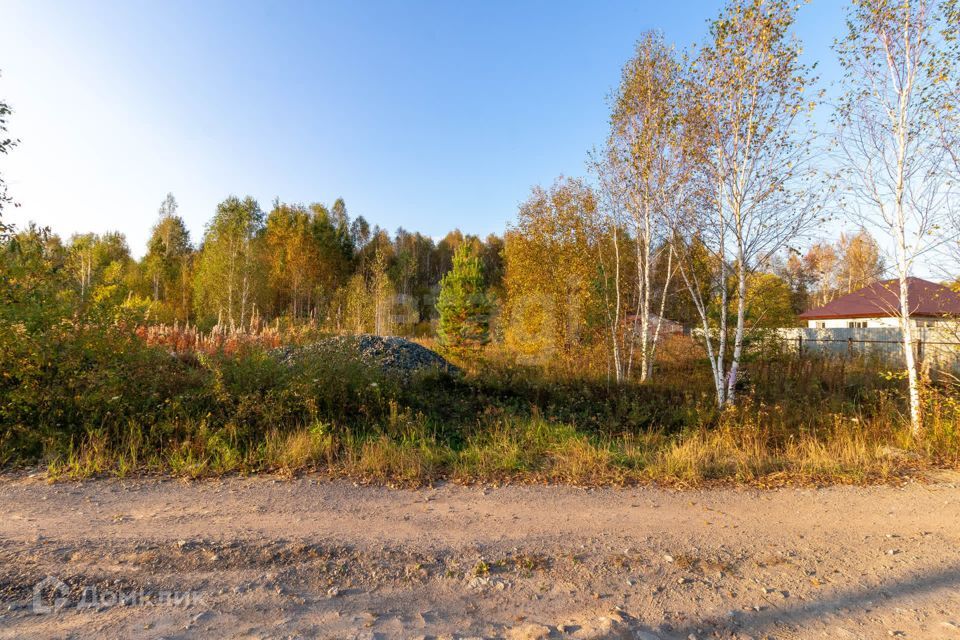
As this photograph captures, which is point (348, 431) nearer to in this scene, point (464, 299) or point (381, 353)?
point (381, 353)

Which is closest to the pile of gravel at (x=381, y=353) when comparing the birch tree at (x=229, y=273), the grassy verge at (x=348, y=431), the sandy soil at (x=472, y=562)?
the grassy verge at (x=348, y=431)

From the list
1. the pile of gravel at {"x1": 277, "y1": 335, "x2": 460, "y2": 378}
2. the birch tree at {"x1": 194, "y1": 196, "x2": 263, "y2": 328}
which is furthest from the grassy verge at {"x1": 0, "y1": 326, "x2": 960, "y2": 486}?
the birch tree at {"x1": 194, "y1": 196, "x2": 263, "y2": 328}

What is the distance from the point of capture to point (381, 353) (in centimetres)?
Result: 1247

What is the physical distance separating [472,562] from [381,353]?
9596mm

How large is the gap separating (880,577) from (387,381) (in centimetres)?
→ 703

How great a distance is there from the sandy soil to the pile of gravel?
12.8 ft

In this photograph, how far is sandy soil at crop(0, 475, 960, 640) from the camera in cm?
260

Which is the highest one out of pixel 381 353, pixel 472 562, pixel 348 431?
pixel 381 353

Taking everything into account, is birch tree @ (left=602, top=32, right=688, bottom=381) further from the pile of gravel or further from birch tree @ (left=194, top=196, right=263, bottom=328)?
birch tree @ (left=194, top=196, right=263, bottom=328)

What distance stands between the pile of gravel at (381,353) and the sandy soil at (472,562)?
3.90 meters

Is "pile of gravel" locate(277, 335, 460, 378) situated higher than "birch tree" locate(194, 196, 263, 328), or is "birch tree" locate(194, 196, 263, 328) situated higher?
"birch tree" locate(194, 196, 263, 328)

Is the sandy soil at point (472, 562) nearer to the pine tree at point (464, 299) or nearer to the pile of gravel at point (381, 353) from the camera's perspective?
the pile of gravel at point (381, 353)

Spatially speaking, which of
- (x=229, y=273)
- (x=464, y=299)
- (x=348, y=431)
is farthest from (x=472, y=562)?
(x=229, y=273)

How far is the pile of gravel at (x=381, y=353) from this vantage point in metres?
8.51
